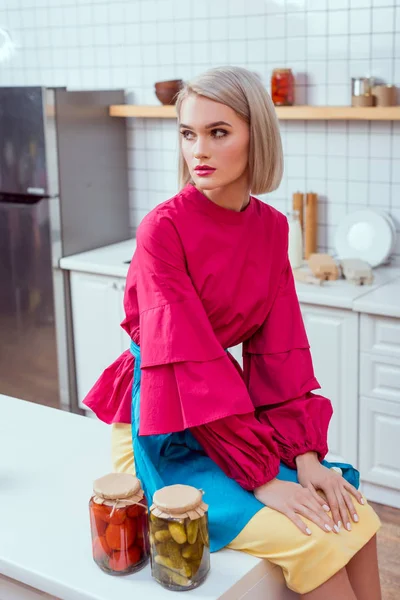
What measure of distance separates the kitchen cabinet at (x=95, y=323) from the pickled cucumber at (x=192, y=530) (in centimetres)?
216

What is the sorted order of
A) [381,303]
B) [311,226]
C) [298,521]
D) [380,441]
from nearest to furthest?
[298,521]
[381,303]
[380,441]
[311,226]

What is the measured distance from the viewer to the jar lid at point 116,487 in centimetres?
143

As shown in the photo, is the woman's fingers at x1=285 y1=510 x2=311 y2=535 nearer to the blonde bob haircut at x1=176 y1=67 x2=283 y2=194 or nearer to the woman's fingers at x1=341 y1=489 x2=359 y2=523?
the woman's fingers at x1=341 y1=489 x2=359 y2=523

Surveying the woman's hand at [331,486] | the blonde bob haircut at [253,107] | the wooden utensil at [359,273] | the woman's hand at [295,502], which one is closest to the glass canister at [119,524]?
the woman's hand at [295,502]

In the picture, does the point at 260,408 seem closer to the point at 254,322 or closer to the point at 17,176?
the point at 254,322

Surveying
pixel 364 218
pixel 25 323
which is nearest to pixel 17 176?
pixel 25 323

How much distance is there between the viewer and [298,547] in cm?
147

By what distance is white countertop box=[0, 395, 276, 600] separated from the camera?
144 cm

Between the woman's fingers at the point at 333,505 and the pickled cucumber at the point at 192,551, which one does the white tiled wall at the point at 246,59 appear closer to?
the woman's fingers at the point at 333,505

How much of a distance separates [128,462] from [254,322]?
1.23 ft

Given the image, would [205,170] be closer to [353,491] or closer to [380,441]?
[353,491]

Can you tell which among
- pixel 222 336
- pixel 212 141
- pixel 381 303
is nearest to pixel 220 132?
pixel 212 141

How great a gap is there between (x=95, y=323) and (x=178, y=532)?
231 cm

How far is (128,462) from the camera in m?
1.72
